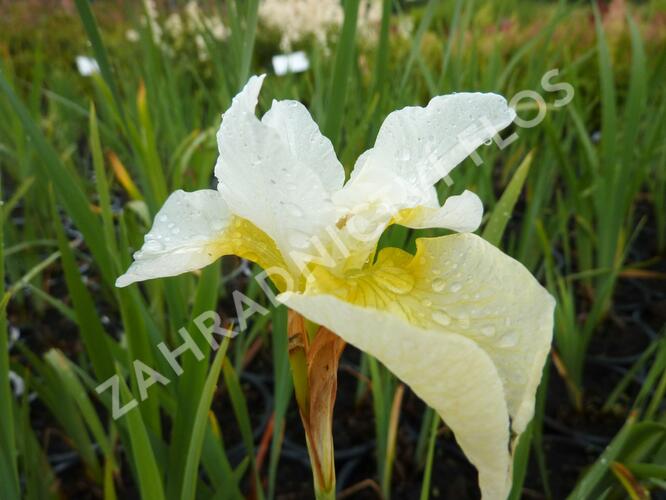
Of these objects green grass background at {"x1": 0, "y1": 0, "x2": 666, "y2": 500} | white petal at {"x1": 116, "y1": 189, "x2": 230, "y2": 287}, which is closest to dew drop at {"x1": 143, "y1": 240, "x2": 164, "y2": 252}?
white petal at {"x1": 116, "y1": 189, "x2": 230, "y2": 287}

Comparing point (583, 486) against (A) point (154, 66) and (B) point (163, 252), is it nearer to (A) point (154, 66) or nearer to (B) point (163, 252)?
(B) point (163, 252)

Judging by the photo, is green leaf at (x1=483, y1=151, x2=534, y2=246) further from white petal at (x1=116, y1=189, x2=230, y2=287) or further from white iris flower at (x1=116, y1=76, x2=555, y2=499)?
white petal at (x1=116, y1=189, x2=230, y2=287)

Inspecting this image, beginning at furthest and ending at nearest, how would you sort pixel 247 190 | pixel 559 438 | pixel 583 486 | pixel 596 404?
pixel 596 404
pixel 559 438
pixel 583 486
pixel 247 190

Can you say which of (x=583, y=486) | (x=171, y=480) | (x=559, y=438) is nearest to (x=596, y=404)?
(x=559, y=438)

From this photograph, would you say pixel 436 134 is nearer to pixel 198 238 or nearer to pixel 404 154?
pixel 404 154

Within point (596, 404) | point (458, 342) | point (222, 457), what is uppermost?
point (458, 342)

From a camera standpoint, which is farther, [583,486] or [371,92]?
[371,92]
